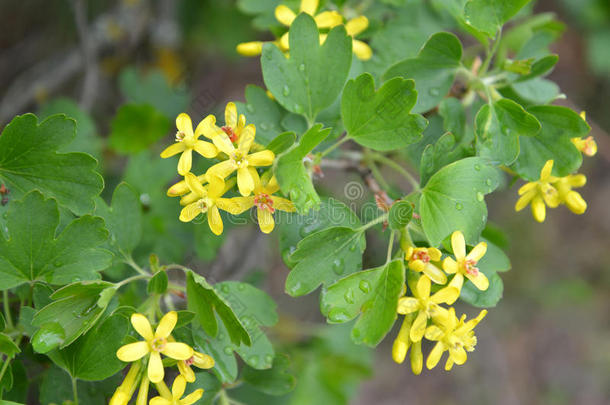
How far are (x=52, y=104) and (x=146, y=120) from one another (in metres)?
0.37

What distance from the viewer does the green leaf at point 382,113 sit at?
1134 millimetres

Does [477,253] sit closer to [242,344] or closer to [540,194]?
[540,194]

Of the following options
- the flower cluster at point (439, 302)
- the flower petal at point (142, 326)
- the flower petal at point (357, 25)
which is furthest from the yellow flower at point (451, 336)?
the flower petal at point (357, 25)

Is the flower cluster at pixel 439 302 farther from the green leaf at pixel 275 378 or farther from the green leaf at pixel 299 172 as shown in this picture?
the green leaf at pixel 275 378

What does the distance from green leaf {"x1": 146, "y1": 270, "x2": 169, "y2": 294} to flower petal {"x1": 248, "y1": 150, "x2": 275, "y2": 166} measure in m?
0.32

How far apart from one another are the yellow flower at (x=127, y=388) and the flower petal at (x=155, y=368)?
0.25 ft

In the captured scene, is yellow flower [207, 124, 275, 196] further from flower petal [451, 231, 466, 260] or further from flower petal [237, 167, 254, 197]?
flower petal [451, 231, 466, 260]

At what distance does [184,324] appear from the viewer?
109 cm

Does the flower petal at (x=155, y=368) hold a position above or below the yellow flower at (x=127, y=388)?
above

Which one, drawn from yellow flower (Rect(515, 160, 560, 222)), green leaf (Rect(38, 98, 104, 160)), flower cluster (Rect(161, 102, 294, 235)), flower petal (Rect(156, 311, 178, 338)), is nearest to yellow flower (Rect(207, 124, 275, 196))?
flower cluster (Rect(161, 102, 294, 235))

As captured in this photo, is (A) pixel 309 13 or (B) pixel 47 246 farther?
(A) pixel 309 13

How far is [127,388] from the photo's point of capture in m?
1.06

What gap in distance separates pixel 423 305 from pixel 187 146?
59 centimetres

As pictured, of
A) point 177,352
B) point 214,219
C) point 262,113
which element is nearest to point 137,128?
Answer: point 262,113
